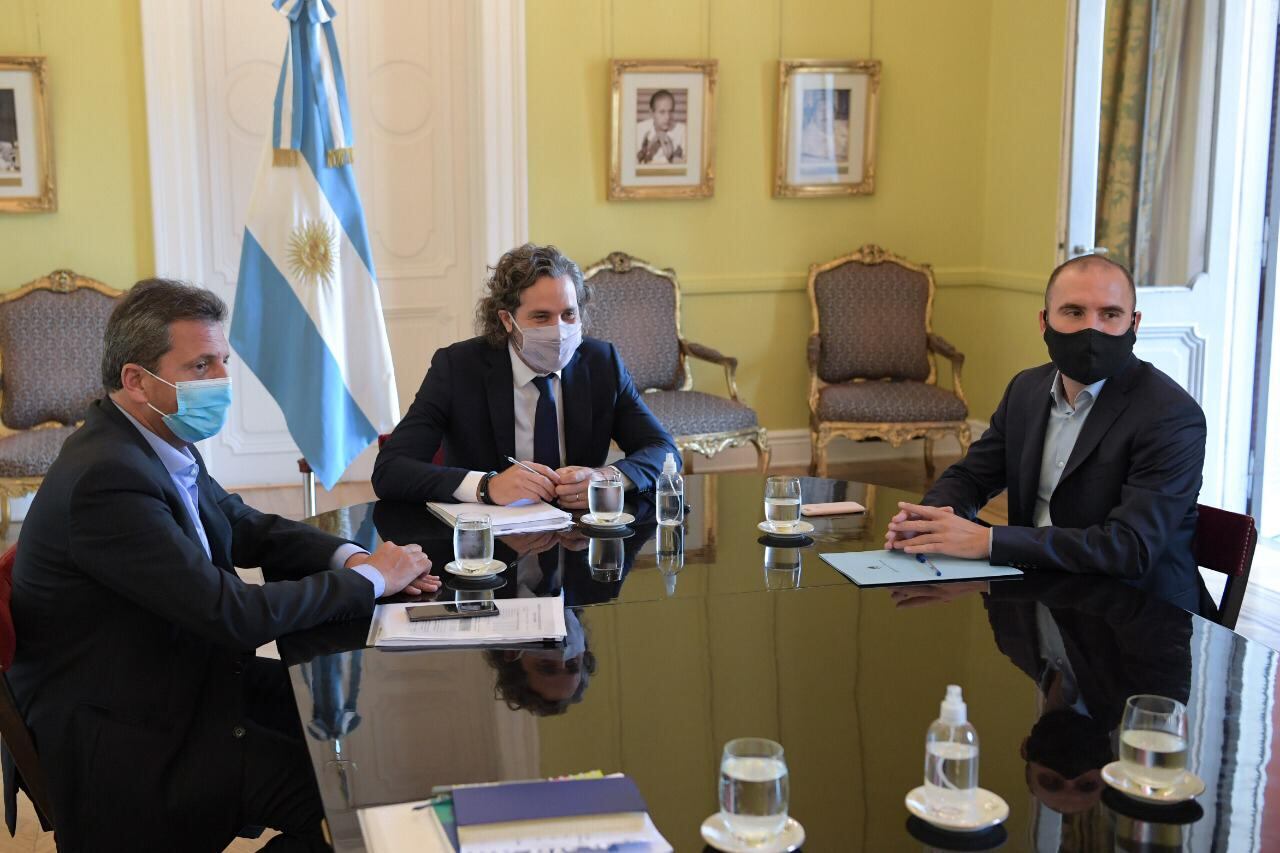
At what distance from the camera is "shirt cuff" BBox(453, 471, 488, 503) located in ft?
9.93

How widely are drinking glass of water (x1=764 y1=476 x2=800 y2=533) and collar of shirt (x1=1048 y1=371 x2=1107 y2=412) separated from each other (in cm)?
62

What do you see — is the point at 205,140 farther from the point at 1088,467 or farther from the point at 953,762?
the point at 953,762

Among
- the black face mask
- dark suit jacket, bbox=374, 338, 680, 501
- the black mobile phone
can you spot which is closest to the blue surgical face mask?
the black mobile phone

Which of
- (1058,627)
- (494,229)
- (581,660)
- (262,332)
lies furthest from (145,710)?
(494,229)

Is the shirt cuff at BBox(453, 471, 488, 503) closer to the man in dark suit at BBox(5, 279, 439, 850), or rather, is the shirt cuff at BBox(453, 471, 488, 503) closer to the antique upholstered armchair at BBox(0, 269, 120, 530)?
the man in dark suit at BBox(5, 279, 439, 850)

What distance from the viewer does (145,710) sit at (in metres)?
2.10

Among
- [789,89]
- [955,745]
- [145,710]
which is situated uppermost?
[789,89]

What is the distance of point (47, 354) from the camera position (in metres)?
5.43

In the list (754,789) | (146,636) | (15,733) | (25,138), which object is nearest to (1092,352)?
(754,789)

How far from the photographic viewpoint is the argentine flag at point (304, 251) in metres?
5.09

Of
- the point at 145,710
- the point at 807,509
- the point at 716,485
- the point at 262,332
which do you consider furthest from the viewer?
the point at 262,332

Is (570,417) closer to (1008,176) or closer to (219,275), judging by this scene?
(219,275)

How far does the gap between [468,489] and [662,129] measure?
360 cm

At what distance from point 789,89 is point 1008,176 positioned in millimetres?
1175
